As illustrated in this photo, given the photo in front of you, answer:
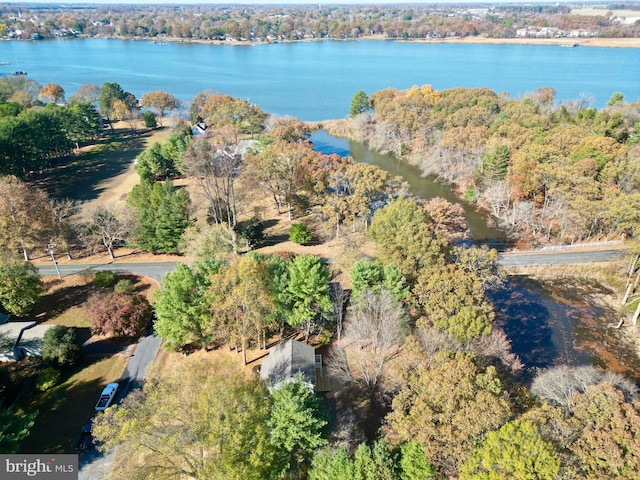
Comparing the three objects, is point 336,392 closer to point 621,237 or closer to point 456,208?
point 456,208

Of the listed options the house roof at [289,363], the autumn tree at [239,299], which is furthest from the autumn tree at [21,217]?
the house roof at [289,363]

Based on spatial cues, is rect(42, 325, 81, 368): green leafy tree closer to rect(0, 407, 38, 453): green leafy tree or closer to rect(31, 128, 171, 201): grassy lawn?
rect(0, 407, 38, 453): green leafy tree

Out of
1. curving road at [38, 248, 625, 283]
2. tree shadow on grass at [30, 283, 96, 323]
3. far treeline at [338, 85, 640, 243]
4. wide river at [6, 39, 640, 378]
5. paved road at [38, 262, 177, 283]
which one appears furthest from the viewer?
far treeline at [338, 85, 640, 243]

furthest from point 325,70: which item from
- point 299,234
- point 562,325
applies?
point 562,325

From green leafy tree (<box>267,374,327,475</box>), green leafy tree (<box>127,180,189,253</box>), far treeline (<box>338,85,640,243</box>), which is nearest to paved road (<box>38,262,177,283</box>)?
green leafy tree (<box>127,180,189,253</box>)

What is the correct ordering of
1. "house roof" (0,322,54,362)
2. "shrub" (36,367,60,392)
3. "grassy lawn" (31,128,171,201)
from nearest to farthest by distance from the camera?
"shrub" (36,367,60,392), "house roof" (0,322,54,362), "grassy lawn" (31,128,171,201)

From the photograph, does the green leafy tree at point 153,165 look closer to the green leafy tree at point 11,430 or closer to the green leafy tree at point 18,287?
the green leafy tree at point 18,287

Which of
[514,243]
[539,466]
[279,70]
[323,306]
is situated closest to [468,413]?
[539,466]
